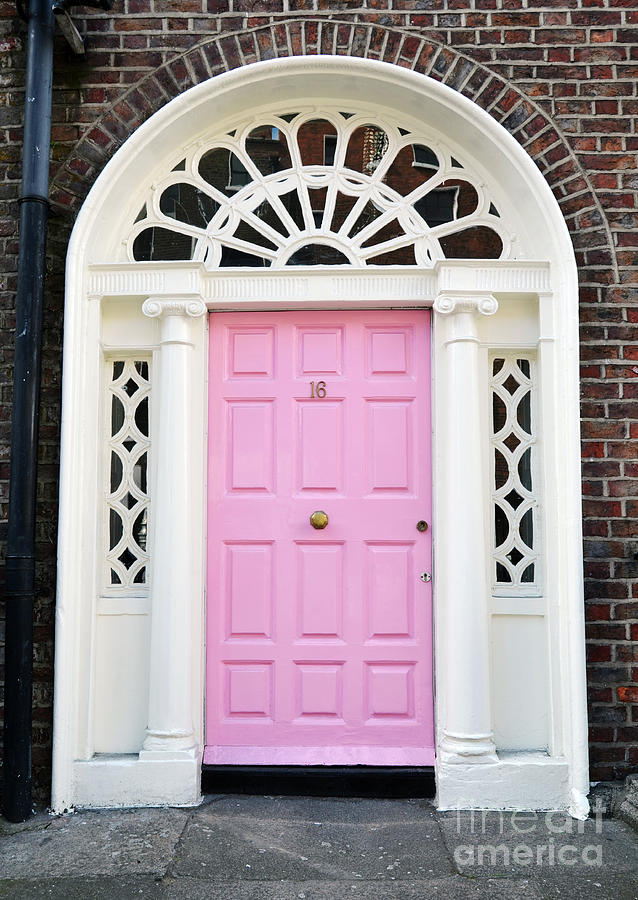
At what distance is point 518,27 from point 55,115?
2366 millimetres

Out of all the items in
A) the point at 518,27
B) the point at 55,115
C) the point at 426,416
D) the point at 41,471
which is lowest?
the point at 41,471

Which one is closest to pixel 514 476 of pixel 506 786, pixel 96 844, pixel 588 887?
pixel 506 786

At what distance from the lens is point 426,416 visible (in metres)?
3.86

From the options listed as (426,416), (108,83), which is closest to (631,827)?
(426,416)

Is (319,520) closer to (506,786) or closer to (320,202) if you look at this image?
(506,786)

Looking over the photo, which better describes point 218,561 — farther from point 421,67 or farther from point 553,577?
point 421,67

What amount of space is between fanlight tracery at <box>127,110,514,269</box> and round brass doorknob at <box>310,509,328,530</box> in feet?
4.13

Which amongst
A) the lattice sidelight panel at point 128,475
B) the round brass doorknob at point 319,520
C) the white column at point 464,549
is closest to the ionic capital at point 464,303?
the white column at point 464,549

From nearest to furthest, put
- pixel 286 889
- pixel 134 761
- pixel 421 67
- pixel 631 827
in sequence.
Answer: pixel 286 889, pixel 631 827, pixel 134 761, pixel 421 67

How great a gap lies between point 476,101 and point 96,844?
381 centimetres

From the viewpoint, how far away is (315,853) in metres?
3.08

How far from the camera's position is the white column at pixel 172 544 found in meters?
3.58

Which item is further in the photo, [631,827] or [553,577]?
[553,577]

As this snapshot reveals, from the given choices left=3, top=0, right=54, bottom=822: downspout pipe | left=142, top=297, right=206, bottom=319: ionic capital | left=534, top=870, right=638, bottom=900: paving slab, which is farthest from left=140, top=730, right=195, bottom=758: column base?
left=142, top=297, right=206, bottom=319: ionic capital
